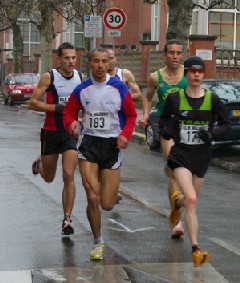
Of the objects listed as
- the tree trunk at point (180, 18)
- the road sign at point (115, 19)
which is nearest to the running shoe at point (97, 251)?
the tree trunk at point (180, 18)

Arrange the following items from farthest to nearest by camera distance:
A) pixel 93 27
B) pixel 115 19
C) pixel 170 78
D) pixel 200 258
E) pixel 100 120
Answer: pixel 93 27 → pixel 115 19 → pixel 170 78 → pixel 100 120 → pixel 200 258

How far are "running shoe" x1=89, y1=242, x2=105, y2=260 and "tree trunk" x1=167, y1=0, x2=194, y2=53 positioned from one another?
1587cm

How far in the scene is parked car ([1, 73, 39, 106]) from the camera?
148 feet

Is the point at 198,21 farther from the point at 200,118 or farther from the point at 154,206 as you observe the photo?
the point at 200,118

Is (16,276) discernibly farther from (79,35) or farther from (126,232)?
(79,35)

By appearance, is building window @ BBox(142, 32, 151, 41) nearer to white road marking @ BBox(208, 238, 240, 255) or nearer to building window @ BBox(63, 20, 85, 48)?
building window @ BBox(63, 20, 85, 48)

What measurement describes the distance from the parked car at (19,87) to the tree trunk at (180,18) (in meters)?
20.9

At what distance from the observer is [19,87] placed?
45.2 metres

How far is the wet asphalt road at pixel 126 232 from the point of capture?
852 centimetres

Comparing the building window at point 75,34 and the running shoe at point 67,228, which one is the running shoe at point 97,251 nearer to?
the running shoe at point 67,228

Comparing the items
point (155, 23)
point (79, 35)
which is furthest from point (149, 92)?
point (79, 35)

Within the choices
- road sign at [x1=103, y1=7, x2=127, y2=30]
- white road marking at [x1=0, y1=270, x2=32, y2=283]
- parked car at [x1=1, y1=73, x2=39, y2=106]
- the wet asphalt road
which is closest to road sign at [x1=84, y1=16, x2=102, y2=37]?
road sign at [x1=103, y1=7, x2=127, y2=30]

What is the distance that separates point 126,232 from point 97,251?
152cm

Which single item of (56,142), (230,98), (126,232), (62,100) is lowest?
(126,232)
